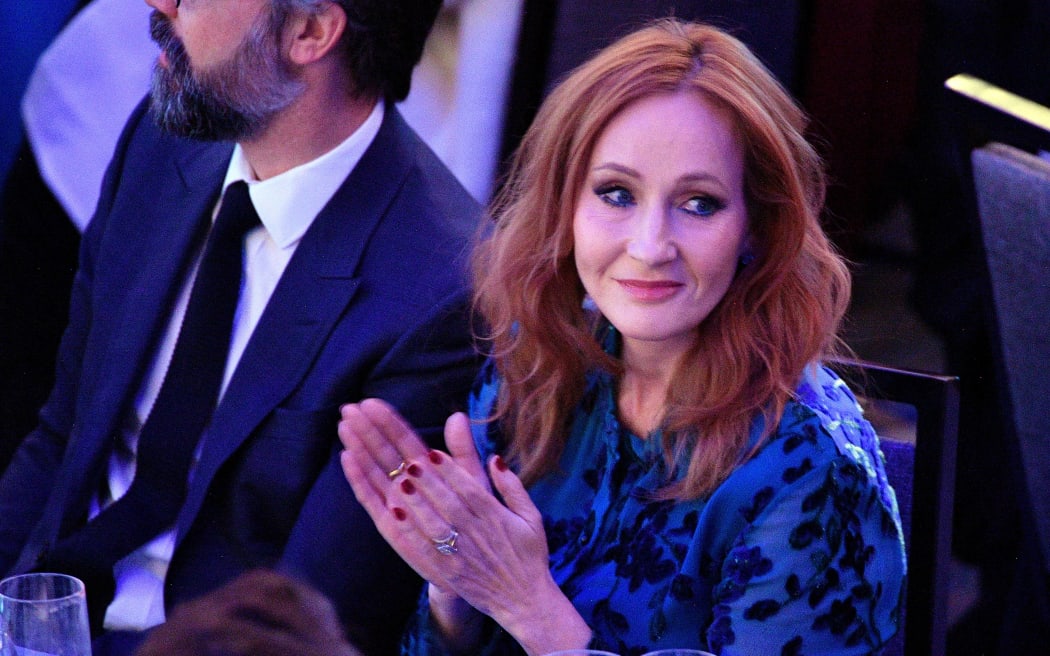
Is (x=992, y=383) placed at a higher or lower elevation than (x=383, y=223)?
lower

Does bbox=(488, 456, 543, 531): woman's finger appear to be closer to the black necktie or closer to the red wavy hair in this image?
the red wavy hair

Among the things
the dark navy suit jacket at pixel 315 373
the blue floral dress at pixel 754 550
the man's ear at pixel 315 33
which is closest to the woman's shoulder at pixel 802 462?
the blue floral dress at pixel 754 550

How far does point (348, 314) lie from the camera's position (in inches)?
70.7

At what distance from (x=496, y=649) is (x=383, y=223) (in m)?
0.63

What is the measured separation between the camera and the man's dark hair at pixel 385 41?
1.97 meters

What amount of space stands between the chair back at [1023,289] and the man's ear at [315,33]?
936 mm

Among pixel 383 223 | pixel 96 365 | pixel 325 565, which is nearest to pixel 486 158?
pixel 383 223

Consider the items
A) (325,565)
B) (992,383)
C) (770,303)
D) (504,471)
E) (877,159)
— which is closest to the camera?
(504,471)

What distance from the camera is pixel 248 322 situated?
75.4 inches

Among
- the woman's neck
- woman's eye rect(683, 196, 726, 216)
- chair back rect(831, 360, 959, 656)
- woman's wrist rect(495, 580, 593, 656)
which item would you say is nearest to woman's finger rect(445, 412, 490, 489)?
woman's wrist rect(495, 580, 593, 656)

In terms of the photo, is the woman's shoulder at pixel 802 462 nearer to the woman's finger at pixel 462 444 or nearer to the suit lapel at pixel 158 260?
the woman's finger at pixel 462 444

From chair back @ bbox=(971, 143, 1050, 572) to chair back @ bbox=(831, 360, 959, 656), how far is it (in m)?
0.21

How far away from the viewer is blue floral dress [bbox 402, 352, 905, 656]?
136cm

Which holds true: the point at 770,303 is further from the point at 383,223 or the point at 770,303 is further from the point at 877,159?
the point at 877,159
